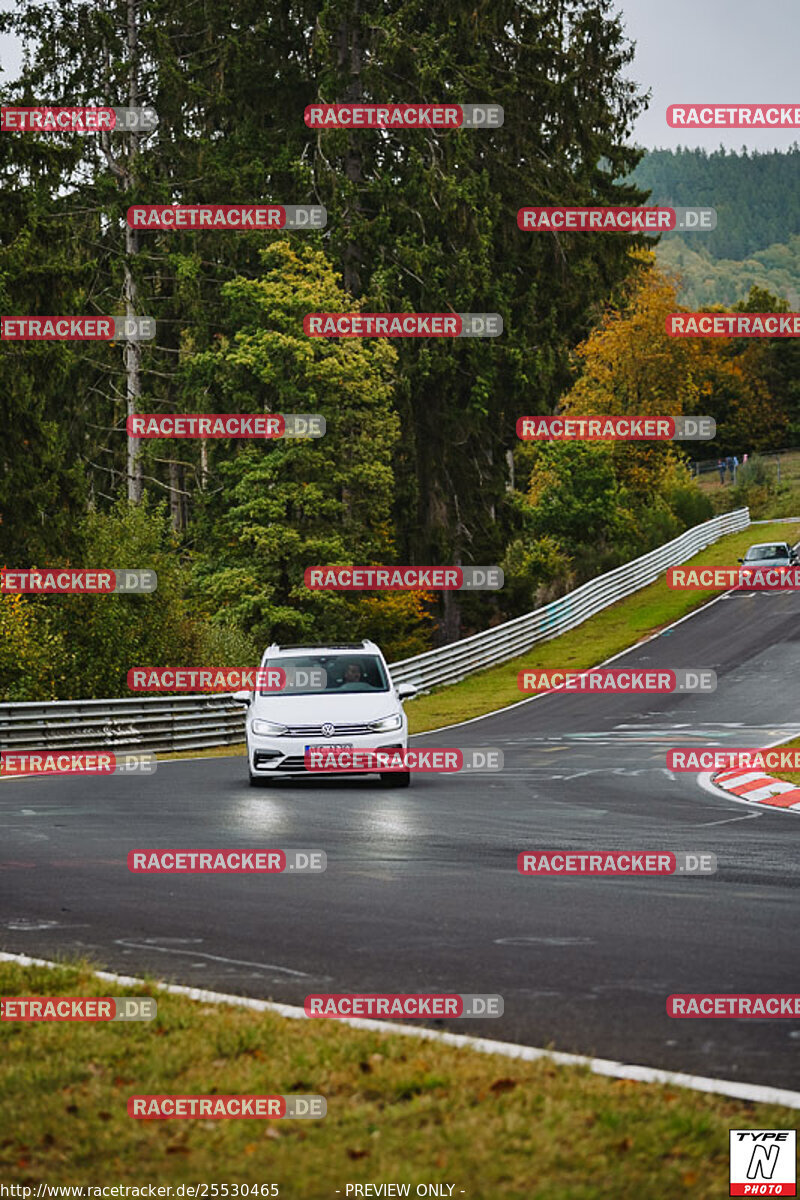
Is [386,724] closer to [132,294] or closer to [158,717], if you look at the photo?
[158,717]

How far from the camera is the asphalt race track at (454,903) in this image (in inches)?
281

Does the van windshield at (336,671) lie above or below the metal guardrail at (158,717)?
above

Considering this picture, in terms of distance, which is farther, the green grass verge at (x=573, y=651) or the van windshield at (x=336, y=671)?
the green grass verge at (x=573, y=651)

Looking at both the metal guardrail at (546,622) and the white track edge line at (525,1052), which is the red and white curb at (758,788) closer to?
the white track edge line at (525,1052)

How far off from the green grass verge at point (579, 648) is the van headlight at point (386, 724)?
14.2 m

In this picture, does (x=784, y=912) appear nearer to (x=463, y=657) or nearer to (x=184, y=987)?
(x=184, y=987)

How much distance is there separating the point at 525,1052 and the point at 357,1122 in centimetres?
110

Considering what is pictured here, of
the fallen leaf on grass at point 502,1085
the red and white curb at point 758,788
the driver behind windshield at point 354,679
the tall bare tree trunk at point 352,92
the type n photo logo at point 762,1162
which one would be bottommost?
the red and white curb at point 758,788

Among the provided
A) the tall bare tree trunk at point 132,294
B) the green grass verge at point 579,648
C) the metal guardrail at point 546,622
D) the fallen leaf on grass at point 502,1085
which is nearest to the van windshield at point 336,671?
the green grass verge at point 579,648

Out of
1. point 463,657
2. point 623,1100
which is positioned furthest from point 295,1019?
point 463,657

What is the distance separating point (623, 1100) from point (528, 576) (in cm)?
5164

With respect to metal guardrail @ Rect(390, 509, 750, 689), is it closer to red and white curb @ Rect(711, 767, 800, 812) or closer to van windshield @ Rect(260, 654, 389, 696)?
van windshield @ Rect(260, 654, 389, 696)

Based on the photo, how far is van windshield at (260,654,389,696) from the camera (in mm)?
20938

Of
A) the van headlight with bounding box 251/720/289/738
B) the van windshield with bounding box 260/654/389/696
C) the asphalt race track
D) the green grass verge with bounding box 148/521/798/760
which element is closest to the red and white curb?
the asphalt race track
